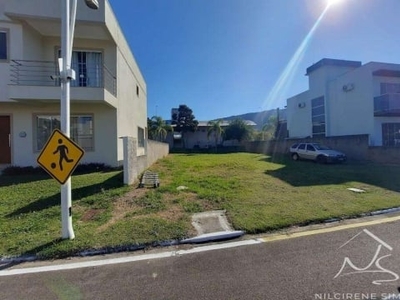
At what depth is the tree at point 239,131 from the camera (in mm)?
44969

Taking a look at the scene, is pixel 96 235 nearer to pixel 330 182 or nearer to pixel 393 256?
pixel 393 256

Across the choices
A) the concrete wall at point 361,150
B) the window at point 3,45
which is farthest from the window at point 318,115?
the window at point 3,45

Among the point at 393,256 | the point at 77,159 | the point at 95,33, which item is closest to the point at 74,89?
the point at 95,33

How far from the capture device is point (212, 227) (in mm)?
5453

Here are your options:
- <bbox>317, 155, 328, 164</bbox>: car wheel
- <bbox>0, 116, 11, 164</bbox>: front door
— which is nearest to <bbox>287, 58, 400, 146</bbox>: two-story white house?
<bbox>317, 155, 328, 164</bbox>: car wheel

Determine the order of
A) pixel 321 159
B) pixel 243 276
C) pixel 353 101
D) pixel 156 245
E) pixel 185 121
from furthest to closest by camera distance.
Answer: pixel 185 121 → pixel 353 101 → pixel 321 159 → pixel 156 245 → pixel 243 276

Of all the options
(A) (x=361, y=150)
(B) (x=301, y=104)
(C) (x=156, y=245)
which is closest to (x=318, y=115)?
(B) (x=301, y=104)

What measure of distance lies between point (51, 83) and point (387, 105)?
22886 mm

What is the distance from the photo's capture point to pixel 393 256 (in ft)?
12.6

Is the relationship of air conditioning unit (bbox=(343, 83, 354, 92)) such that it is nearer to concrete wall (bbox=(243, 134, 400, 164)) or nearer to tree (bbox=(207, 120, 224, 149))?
concrete wall (bbox=(243, 134, 400, 164))

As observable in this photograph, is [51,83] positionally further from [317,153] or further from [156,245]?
[317,153]

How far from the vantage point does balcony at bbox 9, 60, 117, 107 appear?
1079cm

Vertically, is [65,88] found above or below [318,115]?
below

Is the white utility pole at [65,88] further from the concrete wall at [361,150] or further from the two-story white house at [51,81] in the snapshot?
the concrete wall at [361,150]
